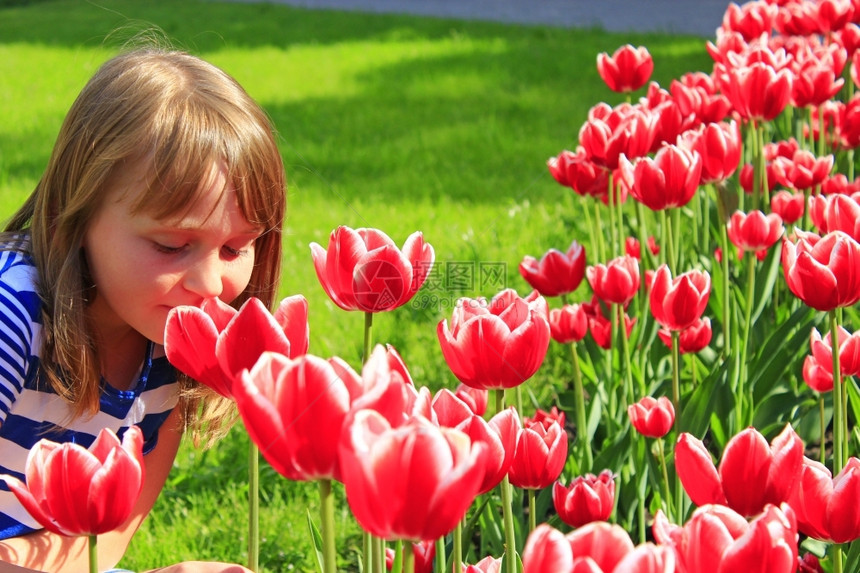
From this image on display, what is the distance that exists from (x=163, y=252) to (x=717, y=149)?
1.16 meters

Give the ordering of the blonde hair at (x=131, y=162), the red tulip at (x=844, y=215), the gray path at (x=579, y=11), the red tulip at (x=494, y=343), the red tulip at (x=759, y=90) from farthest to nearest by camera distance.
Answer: the gray path at (x=579, y=11), the red tulip at (x=759, y=90), the red tulip at (x=844, y=215), the blonde hair at (x=131, y=162), the red tulip at (x=494, y=343)

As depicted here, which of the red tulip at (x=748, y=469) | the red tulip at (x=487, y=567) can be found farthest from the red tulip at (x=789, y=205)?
the red tulip at (x=487, y=567)

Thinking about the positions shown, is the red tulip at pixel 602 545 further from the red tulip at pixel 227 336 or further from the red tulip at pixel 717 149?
the red tulip at pixel 717 149

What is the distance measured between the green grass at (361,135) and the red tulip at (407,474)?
827 millimetres

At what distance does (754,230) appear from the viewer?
1992 millimetres

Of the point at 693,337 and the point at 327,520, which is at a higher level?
the point at 327,520

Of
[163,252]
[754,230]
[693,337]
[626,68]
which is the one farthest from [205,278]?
[626,68]

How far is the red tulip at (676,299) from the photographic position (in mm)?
1605

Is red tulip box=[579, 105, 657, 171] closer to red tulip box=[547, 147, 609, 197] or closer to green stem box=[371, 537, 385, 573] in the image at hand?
red tulip box=[547, 147, 609, 197]

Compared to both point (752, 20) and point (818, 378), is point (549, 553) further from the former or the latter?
point (752, 20)

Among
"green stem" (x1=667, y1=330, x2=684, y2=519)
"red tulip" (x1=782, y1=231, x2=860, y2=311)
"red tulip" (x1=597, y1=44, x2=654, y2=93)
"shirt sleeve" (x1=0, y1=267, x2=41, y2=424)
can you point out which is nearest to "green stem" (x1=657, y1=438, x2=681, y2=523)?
"green stem" (x1=667, y1=330, x2=684, y2=519)

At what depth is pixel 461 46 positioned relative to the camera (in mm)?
7203

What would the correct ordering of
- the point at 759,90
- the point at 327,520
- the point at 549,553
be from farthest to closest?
the point at 759,90, the point at 327,520, the point at 549,553

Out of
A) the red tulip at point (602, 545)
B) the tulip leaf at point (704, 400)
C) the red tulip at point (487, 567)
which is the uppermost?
the red tulip at point (602, 545)
